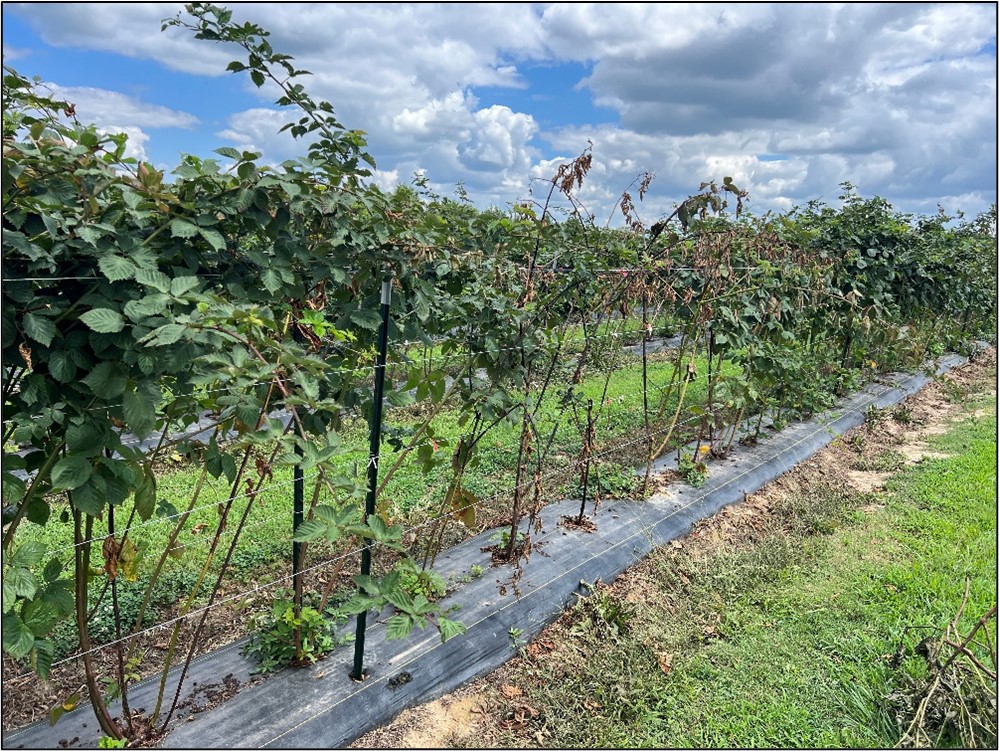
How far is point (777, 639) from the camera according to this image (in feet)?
10.8

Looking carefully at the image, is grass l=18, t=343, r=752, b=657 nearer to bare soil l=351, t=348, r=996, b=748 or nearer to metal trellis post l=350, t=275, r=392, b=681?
metal trellis post l=350, t=275, r=392, b=681

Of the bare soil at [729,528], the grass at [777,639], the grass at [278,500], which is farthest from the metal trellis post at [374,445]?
the grass at [777,639]

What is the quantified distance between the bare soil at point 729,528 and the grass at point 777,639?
70 millimetres

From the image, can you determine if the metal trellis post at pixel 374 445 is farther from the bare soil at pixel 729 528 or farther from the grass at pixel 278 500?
the bare soil at pixel 729 528

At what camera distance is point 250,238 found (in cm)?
238

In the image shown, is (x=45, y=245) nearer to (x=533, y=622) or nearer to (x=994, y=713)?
(x=533, y=622)

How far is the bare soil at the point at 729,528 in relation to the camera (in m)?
2.71

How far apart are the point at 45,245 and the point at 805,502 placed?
16.3 feet

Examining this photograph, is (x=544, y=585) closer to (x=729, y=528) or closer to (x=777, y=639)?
(x=777, y=639)

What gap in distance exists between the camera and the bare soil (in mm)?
2705

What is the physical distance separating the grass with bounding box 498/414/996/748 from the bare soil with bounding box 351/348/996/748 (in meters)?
0.07

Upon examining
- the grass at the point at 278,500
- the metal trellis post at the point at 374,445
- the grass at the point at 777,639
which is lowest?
the grass at the point at 777,639

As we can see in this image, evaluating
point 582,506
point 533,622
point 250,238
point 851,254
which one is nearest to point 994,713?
point 533,622

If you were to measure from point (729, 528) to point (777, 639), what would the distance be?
1.37 m
